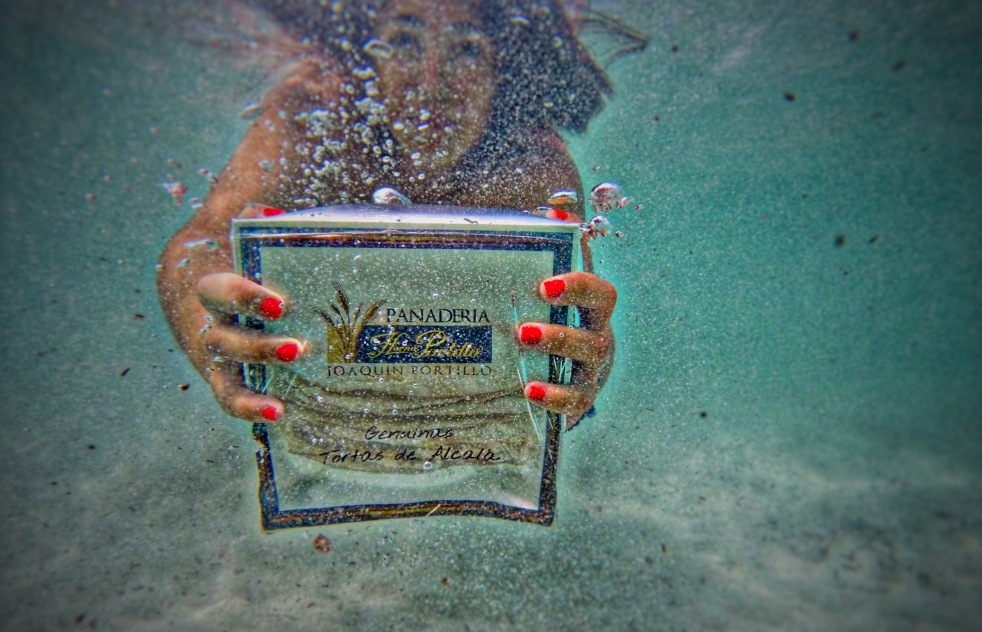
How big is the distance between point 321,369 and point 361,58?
69.8 inches

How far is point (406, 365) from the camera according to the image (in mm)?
2045

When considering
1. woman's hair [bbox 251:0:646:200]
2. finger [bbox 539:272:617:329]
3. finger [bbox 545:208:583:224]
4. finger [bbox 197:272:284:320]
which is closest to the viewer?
finger [bbox 197:272:284:320]

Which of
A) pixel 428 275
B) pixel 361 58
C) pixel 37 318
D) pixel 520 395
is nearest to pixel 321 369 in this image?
pixel 428 275

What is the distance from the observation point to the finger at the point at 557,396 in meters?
2.03

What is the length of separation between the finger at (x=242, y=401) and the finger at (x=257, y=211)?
0.93 m

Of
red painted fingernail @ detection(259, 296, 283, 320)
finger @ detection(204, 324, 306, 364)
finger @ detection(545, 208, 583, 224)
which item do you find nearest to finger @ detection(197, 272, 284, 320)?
red painted fingernail @ detection(259, 296, 283, 320)

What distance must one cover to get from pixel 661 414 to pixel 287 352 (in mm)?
2630

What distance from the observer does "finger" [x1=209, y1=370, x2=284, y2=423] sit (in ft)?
6.53

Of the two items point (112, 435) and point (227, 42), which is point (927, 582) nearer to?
A: point (227, 42)

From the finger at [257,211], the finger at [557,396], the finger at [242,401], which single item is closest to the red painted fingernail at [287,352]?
the finger at [242,401]

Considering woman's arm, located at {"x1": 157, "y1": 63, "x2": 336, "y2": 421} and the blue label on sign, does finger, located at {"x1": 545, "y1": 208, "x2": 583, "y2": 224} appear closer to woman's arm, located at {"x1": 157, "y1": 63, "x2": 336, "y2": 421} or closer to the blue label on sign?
the blue label on sign

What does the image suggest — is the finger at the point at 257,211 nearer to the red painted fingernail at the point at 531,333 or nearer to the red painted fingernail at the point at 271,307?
the red painted fingernail at the point at 271,307

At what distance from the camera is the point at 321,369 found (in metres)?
2.03

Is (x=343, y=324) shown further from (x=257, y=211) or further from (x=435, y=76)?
(x=435, y=76)
